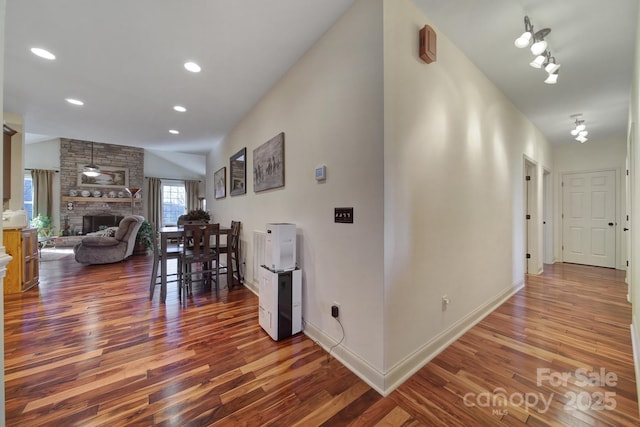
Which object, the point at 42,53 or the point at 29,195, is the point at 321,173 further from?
the point at 29,195

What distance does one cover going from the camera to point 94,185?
736cm

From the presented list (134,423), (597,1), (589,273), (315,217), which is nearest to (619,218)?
(589,273)

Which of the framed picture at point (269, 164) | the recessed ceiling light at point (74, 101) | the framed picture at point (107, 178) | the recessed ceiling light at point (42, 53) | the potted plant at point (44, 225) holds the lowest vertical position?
the potted plant at point (44, 225)

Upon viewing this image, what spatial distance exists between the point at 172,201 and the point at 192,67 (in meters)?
7.40

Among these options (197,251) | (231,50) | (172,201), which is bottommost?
(197,251)

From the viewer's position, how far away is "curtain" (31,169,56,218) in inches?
275

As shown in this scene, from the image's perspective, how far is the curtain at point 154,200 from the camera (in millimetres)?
8227

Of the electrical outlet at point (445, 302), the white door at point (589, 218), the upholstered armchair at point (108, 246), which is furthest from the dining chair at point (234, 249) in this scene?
the white door at point (589, 218)

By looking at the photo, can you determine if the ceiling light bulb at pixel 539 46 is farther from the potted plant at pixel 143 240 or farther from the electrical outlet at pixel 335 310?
the potted plant at pixel 143 240

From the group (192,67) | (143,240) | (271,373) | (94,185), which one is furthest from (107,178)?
(271,373)

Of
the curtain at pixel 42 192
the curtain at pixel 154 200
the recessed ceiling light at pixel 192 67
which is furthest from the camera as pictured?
the curtain at pixel 154 200

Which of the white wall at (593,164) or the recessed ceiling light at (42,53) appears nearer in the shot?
the recessed ceiling light at (42,53)

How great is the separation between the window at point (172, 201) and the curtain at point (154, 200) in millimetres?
188

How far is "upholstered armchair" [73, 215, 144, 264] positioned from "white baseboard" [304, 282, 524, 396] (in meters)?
4.99
